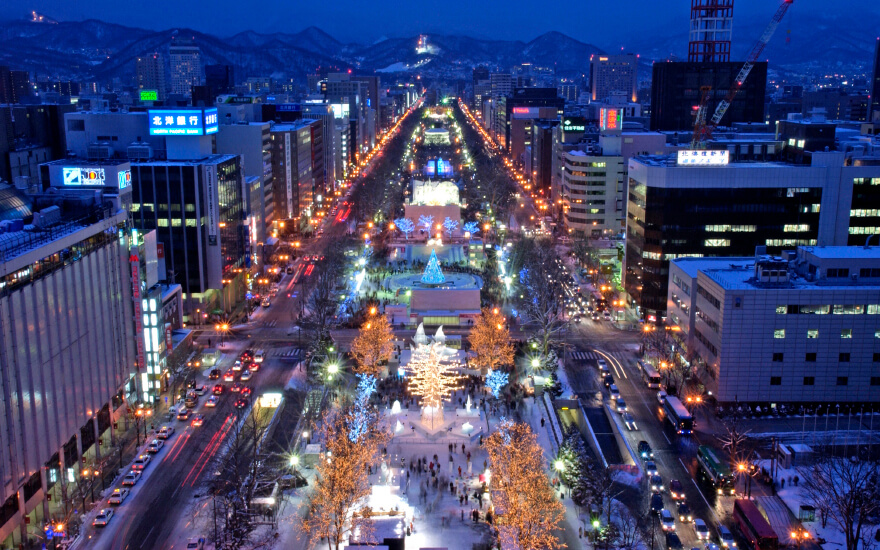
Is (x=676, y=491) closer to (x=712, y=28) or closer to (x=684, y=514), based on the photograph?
(x=684, y=514)

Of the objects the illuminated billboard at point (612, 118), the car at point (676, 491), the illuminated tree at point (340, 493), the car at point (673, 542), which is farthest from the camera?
the illuminated billboard at point (612, 118)

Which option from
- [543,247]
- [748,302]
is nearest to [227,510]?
[748,302]

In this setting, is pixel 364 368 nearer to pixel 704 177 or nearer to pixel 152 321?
pixel 152 321

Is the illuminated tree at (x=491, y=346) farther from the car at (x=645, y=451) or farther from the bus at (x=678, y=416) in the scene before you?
the car at (x=645, y=451)

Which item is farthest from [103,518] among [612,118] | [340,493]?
[612,118]

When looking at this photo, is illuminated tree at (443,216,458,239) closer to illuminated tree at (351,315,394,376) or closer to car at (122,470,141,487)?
illuminated tree at (351,315,394,376)

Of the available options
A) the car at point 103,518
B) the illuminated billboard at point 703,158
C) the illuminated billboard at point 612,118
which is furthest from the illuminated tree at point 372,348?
the illuminated billboard at point 612,118

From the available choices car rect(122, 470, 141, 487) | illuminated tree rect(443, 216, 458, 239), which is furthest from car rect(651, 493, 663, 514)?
illuminated tree rect(443, 216, 458, 239)
